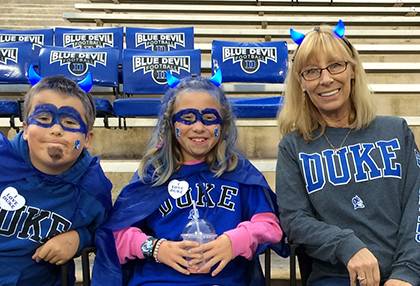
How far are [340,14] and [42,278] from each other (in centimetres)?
775

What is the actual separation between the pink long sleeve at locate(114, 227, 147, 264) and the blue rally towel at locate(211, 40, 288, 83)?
279 centimetres

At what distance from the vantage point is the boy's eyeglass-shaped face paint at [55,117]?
1.62 metres

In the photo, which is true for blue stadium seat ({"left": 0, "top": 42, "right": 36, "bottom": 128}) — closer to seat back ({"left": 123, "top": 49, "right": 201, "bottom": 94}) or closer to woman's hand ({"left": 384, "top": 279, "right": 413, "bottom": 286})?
seat back ({"left": 123, "top": 49, "right": 201, "bottom": 94})

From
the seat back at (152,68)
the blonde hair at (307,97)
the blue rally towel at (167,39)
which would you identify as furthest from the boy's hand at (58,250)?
the blue rally towel at (167,39)

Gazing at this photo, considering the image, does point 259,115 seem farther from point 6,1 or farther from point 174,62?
point 6,1

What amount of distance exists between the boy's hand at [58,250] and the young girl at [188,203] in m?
0.11

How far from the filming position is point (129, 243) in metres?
1.72

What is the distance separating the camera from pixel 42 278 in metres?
1.72

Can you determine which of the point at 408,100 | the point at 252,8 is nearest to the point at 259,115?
the point at 408,100

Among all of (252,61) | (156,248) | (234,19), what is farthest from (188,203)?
(234,19)

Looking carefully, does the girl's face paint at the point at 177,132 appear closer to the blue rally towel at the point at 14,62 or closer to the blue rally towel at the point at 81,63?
the blue rally towel at the point at 81,63

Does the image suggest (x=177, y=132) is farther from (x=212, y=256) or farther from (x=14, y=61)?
(x=14, y=61)

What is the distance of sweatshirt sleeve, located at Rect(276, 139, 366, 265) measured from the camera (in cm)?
152

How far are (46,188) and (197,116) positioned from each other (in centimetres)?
63
